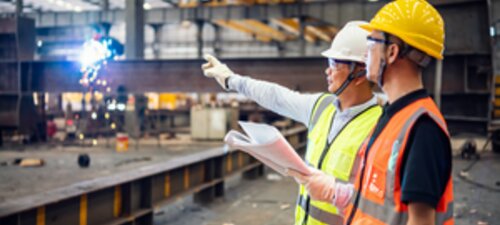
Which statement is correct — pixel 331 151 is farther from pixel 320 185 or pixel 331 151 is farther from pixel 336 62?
pixel 336 62

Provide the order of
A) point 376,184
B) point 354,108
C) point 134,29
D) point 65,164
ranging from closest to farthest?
point 376,184
point 354,108
point 65,164
point 134,29

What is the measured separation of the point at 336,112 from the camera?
9.02 ft

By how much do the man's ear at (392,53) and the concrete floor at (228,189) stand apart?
5.70m

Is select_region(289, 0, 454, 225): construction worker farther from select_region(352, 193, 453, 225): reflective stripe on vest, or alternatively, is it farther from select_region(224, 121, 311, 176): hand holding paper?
select_region(224, 121, 311, 176): hand holding paper

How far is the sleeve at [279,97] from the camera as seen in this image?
3.03 meters

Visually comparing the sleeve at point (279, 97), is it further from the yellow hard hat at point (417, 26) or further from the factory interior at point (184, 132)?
the yellow hard hat at point (417, 26)

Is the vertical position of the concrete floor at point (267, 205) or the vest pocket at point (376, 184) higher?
the vest pocket at point (376, 184)

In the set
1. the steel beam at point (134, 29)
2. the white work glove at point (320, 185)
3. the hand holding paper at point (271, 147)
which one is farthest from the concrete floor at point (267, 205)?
the steel beam at point (134, 29)

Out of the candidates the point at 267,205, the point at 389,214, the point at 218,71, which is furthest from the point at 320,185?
the point at 267,205

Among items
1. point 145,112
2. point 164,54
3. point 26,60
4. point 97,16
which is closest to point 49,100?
point 97,16

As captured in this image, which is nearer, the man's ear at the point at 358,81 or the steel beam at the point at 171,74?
the man's ear at the point at 358,81

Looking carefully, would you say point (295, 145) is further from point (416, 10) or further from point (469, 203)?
point (416, 10)

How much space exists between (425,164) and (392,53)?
474 millimetres

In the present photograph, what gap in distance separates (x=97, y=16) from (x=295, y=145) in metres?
15.2
